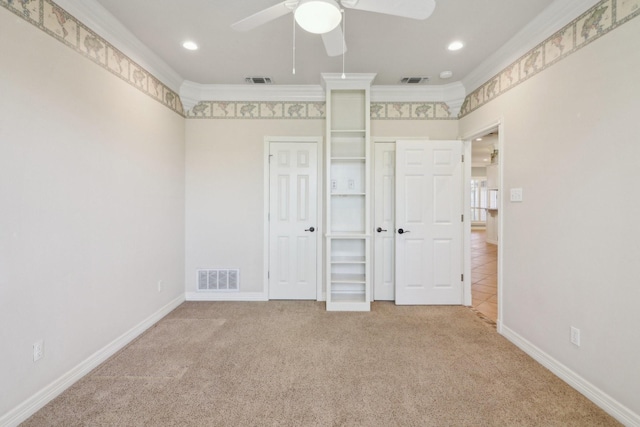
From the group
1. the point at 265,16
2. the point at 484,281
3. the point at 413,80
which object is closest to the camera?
the point at 265,16

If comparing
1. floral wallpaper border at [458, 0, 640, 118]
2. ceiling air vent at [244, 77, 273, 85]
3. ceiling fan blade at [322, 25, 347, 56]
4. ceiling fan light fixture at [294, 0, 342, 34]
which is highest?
ceiling air vent at [244, 77, 273, 85]

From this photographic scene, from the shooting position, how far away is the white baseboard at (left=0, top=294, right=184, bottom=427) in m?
1.58

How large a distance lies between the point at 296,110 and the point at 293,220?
4.81 feet

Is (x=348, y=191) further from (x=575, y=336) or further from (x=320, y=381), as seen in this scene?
(x=575, y=336)

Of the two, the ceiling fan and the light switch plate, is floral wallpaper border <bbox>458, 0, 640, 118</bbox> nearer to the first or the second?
the light switch plate

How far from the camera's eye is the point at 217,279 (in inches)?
142

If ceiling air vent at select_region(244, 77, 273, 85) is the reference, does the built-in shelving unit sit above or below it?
below

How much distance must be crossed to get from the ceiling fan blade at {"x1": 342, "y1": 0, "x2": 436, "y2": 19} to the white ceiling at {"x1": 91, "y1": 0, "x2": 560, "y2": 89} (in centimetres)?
70

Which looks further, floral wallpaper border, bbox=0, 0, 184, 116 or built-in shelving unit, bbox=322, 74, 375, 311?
built-in shelving unit, bbox=322, 74, 375, 311

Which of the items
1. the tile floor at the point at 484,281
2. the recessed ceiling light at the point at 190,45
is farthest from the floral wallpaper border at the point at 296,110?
the tile floor at the point at 484,281

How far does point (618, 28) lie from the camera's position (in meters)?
1.67

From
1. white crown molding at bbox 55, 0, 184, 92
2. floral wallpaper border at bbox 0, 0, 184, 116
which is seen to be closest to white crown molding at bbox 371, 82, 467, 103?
white crown molding at bbox 55, 0, 184, 92

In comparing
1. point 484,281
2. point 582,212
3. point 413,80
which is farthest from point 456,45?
point 484,281

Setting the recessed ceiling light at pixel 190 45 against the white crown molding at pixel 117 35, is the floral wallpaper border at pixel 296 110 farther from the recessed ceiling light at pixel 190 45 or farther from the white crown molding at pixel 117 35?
the recessed ceiling light at pixel 190 45
